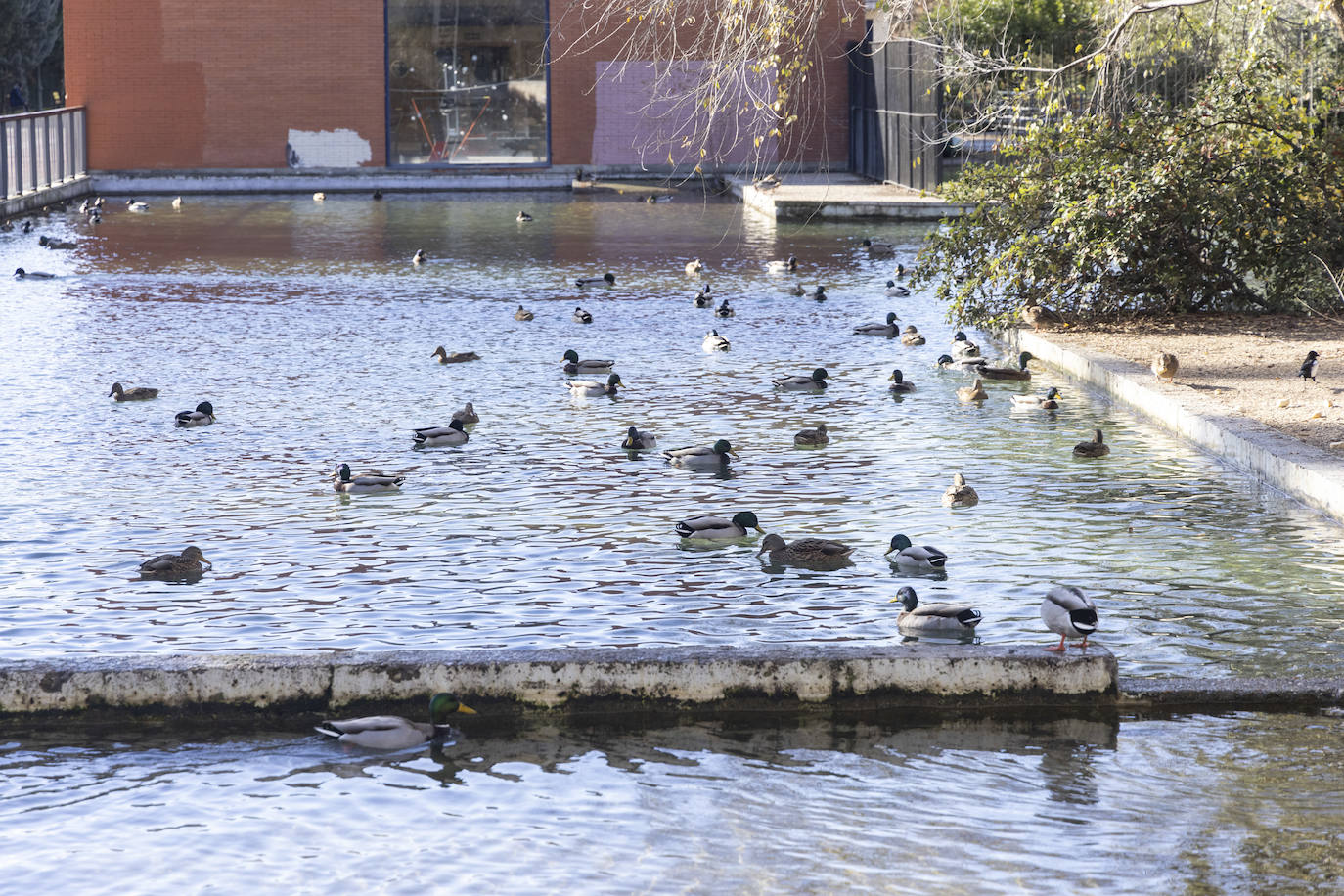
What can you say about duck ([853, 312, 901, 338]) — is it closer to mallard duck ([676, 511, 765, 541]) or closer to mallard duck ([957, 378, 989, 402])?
mallard duck ([957, 378, 989, 402])

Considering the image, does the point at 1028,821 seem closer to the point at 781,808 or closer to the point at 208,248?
the point at 781,808

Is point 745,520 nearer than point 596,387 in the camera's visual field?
Yes

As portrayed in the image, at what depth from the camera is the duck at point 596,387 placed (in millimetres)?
16109

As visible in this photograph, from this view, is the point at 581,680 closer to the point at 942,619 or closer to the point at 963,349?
the point at 942,619

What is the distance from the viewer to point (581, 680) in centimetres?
762

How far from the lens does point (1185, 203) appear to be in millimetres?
17312

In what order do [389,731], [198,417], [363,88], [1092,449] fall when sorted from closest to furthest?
[389,731] → [1092,449] → [198,417] → [363,88]

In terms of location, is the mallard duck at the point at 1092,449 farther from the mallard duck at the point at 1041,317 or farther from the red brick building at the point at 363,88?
the red brick building at the point at 363,88

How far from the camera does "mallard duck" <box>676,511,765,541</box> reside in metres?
10.8

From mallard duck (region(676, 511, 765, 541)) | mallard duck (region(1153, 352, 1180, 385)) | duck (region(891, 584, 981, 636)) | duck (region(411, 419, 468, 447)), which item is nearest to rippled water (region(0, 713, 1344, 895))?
duck (region(891, 584, 981, 636))

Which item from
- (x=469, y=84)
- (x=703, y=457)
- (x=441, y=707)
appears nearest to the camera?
(x=441, y=707)

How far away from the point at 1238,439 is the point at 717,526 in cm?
454

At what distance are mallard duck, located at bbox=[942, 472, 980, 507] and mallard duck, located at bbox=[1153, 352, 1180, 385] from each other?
168 inches

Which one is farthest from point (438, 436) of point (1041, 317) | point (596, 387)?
point (1041, 317)
